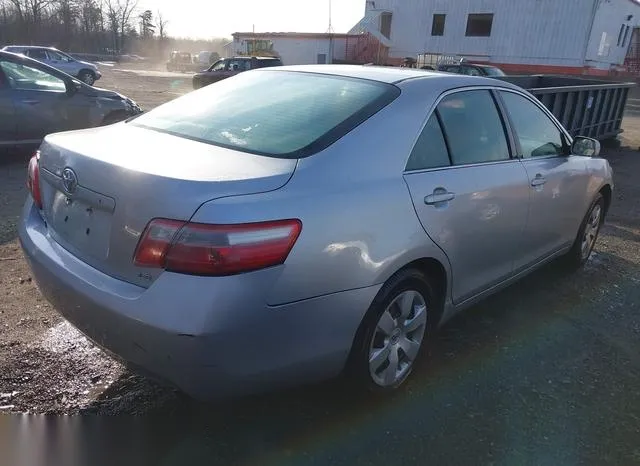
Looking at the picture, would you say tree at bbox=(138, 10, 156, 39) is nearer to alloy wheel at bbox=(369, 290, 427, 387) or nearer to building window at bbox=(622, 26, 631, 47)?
building window at bbox=(622, 26, 631, 47)

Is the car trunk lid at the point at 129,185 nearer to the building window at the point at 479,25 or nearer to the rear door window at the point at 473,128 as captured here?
the rear door window at the point at 473,128

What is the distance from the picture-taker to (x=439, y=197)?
268 cm

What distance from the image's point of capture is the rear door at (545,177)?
3.54 metres

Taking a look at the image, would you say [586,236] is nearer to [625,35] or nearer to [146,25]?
[625,35]

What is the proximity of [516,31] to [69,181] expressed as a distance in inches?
1354

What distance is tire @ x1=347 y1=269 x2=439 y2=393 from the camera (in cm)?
248

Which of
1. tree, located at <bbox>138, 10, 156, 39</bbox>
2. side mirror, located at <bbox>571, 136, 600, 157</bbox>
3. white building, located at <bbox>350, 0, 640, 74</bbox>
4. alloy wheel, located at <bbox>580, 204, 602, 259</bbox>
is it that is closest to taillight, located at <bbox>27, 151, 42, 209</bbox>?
side mirror, located at <bbox>571, 136, 600, 157</bbox>

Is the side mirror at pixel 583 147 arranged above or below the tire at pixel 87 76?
above

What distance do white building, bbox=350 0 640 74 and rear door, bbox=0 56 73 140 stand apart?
97.5 feet

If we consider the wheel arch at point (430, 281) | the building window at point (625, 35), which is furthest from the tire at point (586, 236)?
the building window at point (625, 35)

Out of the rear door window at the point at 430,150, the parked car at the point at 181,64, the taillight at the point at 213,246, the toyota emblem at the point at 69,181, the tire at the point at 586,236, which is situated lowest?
the parked car at the point at 181,64

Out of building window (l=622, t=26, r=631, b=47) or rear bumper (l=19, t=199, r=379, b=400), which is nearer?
rear bumper (l=19, t=199, r=379, b=400)

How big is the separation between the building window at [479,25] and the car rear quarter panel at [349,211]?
3444 centimetres

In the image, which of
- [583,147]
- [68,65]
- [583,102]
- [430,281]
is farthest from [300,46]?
[430,281]
